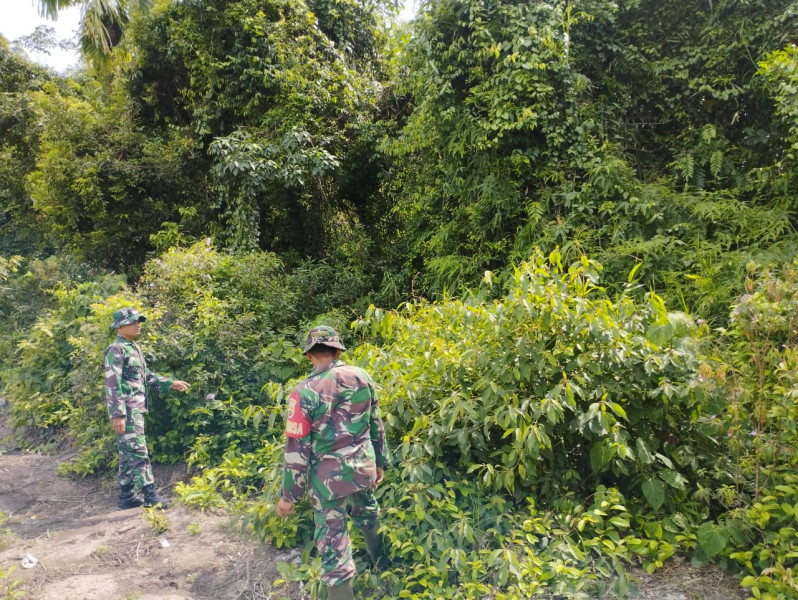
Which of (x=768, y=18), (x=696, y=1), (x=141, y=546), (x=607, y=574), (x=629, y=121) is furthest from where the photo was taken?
(x=629, y=121)

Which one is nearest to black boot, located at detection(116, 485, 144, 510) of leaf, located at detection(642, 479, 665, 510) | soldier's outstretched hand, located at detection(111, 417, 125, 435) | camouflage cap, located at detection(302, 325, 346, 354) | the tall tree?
soldier's outstretched hand, located at detection(111, 417, 125, 435)

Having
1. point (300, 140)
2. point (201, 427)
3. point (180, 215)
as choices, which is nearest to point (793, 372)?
point (201, 427)

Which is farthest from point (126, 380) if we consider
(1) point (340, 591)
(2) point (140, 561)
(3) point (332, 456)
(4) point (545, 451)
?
(4) point (545, 451)

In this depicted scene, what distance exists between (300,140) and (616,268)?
5400 mm

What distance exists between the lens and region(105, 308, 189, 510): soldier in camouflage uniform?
4852 millimetres

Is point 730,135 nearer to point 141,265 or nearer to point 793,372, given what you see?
point 793,372

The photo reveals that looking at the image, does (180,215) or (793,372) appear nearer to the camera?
(793,372)

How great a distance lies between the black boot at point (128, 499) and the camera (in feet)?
15.9

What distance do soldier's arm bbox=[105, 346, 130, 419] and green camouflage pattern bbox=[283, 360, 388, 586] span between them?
2.44m

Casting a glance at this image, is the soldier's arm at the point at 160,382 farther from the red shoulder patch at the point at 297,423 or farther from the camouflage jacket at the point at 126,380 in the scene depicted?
the red shoulder patch at the point at 297,423

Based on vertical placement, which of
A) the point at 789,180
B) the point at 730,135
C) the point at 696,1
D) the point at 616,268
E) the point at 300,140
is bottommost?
the point at 616,268

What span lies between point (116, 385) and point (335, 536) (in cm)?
282

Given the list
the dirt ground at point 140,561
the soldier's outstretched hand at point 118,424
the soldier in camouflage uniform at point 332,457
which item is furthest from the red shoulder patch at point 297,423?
the soldier's outstretched hand at point 118,424

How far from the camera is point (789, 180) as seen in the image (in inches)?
242
